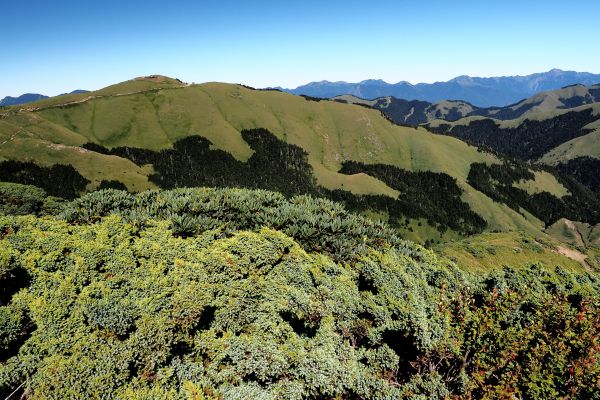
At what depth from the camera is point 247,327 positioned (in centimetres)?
2170

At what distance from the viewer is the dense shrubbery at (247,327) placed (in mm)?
18078

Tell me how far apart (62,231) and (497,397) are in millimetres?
30387

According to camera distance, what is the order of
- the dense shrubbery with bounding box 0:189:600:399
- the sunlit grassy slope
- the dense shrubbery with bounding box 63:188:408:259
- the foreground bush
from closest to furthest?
1. the dense shrubbery with bounding box 0:189:600:399
2. the foreground bush
3. the dense shrubbery with bounding box 63:188:408:259
4. the sunlit grassy slope

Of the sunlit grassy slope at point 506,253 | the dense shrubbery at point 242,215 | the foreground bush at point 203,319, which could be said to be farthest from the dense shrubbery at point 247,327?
the sunlit grassy slope at point 506,253

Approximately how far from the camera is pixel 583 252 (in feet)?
454

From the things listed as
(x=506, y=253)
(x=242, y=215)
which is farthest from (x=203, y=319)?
(x=506, y=253)

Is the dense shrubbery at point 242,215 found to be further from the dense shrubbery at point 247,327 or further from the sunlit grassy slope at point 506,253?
the sunlit grassy slope at point 506,253

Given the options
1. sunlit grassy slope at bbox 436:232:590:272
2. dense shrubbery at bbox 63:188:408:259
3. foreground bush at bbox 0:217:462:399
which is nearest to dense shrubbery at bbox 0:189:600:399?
foreground bush at bbox 0:217:462:399

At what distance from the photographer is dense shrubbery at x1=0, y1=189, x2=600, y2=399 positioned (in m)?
18.1

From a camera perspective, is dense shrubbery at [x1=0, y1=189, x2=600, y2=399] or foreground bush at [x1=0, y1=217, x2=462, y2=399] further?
foreground bush at [x1=0, y1=217, x2=462, y2=399]

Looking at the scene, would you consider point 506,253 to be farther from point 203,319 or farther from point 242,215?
point 203,319

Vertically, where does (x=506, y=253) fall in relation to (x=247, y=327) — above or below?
below

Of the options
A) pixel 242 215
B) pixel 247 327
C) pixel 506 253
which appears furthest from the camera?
pixel 506 253

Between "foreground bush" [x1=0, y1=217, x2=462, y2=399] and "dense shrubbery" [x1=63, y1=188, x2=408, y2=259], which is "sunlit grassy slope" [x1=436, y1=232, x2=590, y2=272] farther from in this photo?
"foreground bush" [x1=0, y1=217, x2=462, y2=399]
